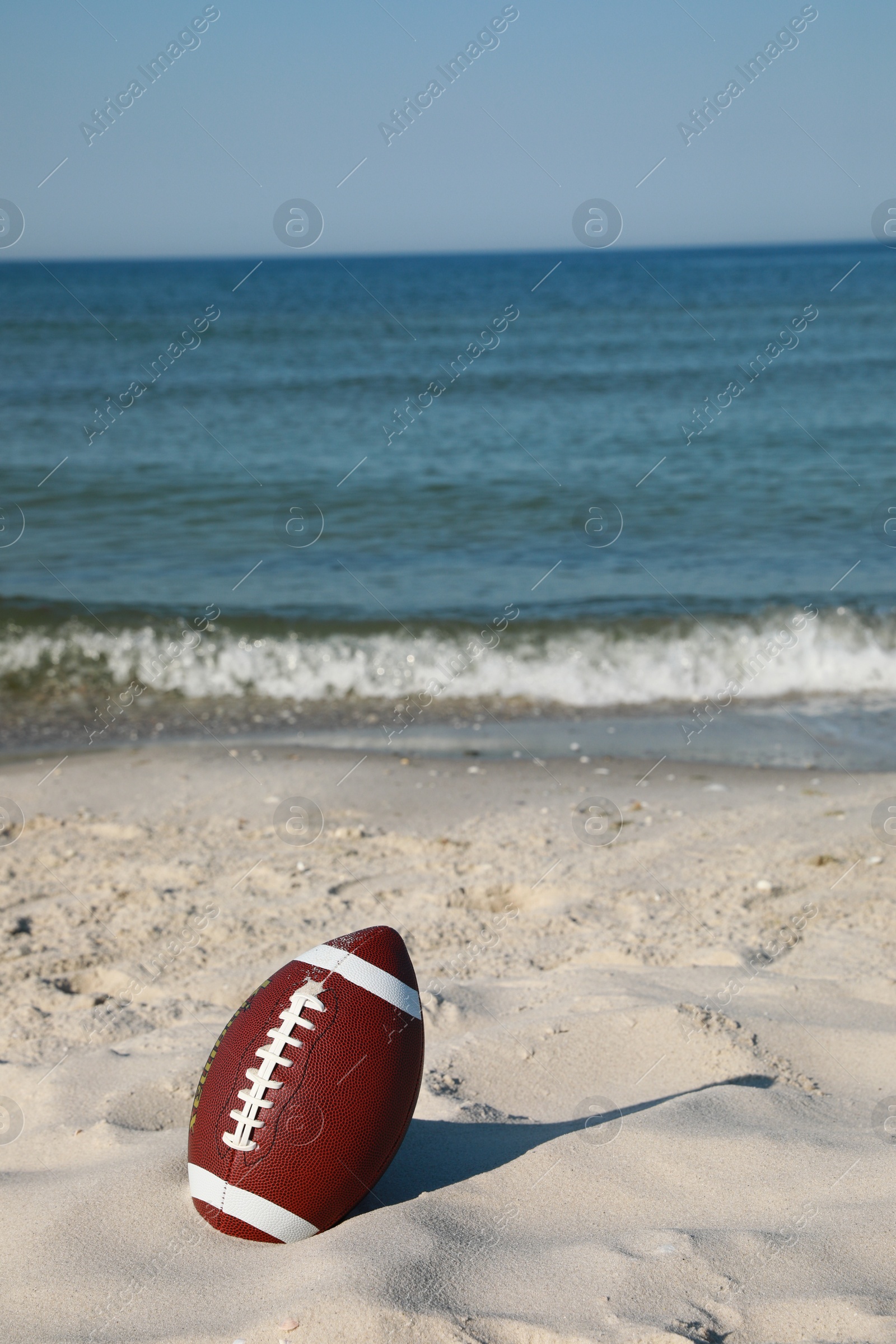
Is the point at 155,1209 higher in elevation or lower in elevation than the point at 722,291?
lower

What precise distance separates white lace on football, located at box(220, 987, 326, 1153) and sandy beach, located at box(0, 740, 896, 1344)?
286 mm

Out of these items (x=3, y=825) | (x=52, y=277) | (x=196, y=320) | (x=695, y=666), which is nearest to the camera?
(x=3, y=825)

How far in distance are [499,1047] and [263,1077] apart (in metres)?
1.20

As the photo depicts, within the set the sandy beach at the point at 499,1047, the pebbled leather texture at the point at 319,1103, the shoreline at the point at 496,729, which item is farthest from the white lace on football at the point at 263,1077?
the shoreline at the point at 496,729

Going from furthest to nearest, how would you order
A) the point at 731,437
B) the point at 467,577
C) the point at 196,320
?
the point at 196,320
the point at 731,437
the point at 467,577

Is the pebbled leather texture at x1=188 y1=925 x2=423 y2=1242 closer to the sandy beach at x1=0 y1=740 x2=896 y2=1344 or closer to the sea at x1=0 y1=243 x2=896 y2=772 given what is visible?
the sandy beach at x1=0 y1=740 x2=896 y2=1344

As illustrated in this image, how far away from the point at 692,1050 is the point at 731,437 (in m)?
14.7

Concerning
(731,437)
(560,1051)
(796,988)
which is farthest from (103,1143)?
(731,437)

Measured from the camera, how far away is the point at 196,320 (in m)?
33.8

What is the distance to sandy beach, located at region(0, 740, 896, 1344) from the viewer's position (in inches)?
98.4

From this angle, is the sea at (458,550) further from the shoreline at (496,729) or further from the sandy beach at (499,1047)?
the sandy beach at (499,1047)

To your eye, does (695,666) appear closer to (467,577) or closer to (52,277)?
(467,577)

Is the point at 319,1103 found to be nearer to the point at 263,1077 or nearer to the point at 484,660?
the point at 263,1077

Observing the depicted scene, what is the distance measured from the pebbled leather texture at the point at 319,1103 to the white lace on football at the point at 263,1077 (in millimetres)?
15
